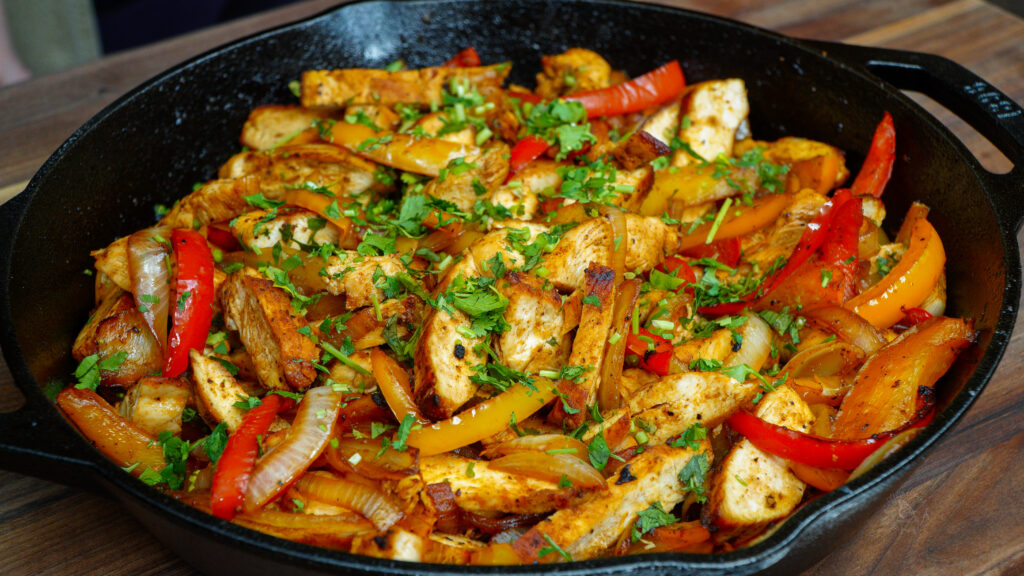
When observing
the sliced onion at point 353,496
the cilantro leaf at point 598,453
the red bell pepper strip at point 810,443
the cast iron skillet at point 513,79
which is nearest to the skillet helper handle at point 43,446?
the cast iron skillet at point 513,79

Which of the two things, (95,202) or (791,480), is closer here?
(791,480)

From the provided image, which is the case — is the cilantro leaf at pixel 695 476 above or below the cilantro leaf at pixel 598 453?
below

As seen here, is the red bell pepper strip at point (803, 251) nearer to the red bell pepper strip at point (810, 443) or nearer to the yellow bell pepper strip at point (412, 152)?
the red bell pepper strip at point (810, 443)

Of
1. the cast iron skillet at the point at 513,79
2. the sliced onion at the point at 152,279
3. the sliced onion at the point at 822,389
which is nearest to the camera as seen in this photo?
the cast iron skillet at the point at 513,79

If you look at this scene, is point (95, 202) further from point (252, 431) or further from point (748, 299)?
point (748, 299)

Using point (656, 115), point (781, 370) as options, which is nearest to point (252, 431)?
point (781, 370)

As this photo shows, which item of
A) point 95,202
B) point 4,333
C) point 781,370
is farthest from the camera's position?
point 95,202

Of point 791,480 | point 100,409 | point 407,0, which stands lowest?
point 791,480

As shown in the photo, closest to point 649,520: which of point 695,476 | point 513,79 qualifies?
point 695,476
